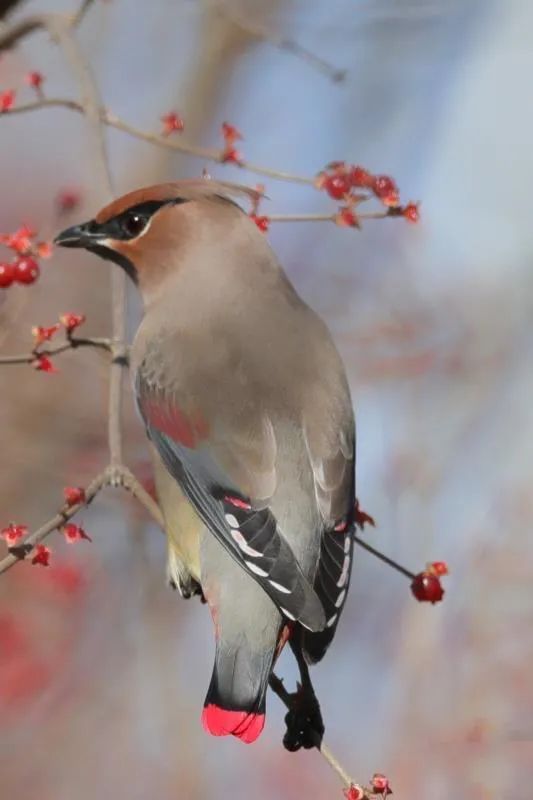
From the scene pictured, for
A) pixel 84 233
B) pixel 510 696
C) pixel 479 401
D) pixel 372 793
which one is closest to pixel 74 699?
pixel 510 696

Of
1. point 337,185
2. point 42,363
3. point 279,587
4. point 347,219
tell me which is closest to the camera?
point 279,587

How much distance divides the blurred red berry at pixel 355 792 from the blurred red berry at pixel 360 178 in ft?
4.10

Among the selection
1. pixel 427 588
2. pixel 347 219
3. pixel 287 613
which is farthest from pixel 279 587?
pixel 347 219

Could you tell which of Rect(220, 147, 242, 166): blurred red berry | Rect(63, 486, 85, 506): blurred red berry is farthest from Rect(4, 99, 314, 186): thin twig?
Rect(63, 486, 85, 506): blurred red berry

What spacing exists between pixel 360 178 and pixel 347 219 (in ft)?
0.58

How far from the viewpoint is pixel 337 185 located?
2752 mm

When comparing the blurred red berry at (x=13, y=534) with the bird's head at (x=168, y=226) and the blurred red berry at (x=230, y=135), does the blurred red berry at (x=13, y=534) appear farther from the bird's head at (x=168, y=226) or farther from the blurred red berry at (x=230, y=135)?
the blurred red berry at (x=230, y=135)

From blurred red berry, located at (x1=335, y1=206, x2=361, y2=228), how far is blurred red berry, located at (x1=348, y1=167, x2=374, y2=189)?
120mm

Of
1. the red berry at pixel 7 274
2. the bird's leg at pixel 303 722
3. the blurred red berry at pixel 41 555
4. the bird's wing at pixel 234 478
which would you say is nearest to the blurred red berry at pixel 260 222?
the bird's wing at pixel 234 478

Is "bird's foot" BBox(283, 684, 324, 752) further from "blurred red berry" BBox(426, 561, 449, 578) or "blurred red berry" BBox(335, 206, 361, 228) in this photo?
"blurred red berry" BBox(335, 206, 361, 228)

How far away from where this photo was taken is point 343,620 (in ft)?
16.3

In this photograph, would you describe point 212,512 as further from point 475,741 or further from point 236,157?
point 475,741

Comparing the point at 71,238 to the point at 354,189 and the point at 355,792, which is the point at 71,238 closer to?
the point at 354,189

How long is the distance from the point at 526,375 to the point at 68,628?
206 centimetres
